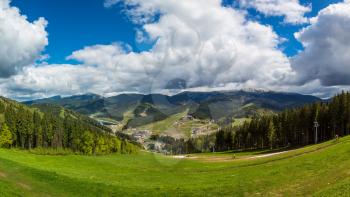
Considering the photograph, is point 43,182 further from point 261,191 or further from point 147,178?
point 261,191

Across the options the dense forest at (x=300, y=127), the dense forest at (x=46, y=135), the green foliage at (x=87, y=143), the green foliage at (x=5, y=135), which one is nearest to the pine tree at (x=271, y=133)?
the dense forest at (x=300, y=127)

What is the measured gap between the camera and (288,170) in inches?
1678

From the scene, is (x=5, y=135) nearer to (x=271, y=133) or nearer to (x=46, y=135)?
(x=46, y=135)

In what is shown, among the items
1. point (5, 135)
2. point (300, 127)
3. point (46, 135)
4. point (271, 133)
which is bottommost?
point (46, 135)

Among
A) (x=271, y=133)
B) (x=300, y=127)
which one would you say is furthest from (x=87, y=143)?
(x=300, y=127)

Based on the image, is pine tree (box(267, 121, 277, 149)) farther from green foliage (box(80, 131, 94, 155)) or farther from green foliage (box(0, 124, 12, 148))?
green foliage (box(0, 124, 12, 148))

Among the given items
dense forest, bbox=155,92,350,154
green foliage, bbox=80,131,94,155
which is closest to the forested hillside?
dense forest, bbox=155,92,350,154

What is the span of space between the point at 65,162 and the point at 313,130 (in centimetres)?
10396

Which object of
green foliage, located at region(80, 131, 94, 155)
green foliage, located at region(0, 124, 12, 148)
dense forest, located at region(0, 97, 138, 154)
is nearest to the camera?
green foliage, located at region(0, 124, 12, 148)

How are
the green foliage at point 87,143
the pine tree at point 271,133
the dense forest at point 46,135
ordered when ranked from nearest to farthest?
the dense forest at point 46,135 < the green foliage at point 87,143 < the pine tree at point 271,133

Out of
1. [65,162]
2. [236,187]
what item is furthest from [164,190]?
[65,162]

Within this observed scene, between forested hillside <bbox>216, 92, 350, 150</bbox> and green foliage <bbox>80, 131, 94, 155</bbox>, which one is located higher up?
forested hillside <bbox>216, 92, 350, 150</bbox>

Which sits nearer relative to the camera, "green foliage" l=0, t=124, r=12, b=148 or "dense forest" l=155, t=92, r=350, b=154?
"dense forest" l=155, t=92, r=350, b=154

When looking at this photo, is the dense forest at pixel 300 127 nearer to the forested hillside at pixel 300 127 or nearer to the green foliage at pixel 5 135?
the forested hillside at pixel 300 127
